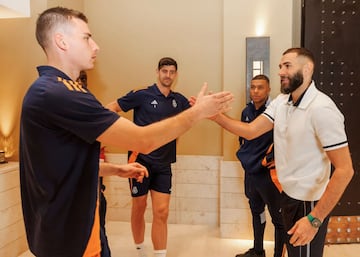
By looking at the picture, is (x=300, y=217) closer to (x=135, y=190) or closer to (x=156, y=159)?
(x=156, y=159)

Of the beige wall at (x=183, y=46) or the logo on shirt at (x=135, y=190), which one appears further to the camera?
the beige wall at (x=183, y=46)

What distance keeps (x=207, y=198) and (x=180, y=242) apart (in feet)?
2.03

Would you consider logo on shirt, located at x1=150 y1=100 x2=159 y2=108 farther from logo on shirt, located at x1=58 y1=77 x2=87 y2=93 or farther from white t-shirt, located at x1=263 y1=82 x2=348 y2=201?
logo on shirt, located at x1=58 y1=77 x2=87 y2=93

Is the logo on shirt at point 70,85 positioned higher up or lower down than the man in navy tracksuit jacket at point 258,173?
higher up

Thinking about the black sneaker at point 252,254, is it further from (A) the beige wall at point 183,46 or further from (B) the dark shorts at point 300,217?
(B) the dark shorts at point 300,217

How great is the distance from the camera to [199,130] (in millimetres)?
3770

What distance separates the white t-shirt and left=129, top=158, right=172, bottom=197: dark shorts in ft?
4.02

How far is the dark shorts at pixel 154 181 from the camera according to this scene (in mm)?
2820

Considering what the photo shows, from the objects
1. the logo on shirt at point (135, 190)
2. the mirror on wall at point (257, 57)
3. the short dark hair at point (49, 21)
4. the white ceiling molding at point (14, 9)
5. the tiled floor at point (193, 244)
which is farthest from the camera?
the mirror on wall at point (257, 57)

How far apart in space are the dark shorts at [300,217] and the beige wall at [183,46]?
1.62 metres

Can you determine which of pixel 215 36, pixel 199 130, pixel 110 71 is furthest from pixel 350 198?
pixel 110 71

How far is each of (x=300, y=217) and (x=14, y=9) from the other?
8.88 feet

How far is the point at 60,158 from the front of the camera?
119 cm

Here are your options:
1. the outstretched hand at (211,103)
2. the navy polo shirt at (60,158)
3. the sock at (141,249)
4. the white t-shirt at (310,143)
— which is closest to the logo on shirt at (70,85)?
the navy polo shirt at (60,158)
